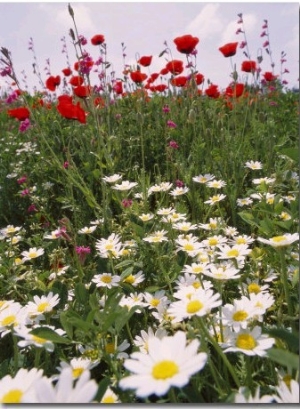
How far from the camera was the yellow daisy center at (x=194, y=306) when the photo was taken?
A: 2.53 feet

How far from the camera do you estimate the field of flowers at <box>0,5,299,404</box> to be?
0.71 meters

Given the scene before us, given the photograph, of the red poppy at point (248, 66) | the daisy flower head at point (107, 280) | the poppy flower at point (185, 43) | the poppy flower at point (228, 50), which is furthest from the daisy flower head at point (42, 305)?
the red poppy at point (248, 66)

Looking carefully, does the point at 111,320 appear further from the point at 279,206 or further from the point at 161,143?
Result: the point at 161,143

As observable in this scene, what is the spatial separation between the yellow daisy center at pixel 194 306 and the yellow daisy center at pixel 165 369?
0.15 m

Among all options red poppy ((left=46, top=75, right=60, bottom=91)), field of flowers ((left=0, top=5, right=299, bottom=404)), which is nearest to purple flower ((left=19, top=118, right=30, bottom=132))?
field of flowers ((left=0, top=5, right=299, bottom=404))

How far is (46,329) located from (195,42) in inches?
48.8

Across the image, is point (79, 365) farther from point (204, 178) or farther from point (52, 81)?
point (52, 81)

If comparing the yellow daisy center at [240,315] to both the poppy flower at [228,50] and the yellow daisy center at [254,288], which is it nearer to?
the yellow daisy center at [254,288]

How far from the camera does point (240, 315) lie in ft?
2.76

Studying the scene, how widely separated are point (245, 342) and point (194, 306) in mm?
105

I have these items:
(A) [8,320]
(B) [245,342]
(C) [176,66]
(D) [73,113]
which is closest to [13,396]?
(A) [8,320]

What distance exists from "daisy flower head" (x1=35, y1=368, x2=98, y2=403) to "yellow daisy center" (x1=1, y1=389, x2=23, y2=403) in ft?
0.32

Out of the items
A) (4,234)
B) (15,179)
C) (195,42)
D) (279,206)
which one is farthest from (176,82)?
(279,206)

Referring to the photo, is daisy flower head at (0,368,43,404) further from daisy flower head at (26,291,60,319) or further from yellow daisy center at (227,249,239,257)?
yellow daisy center at (227,249,239,257)
